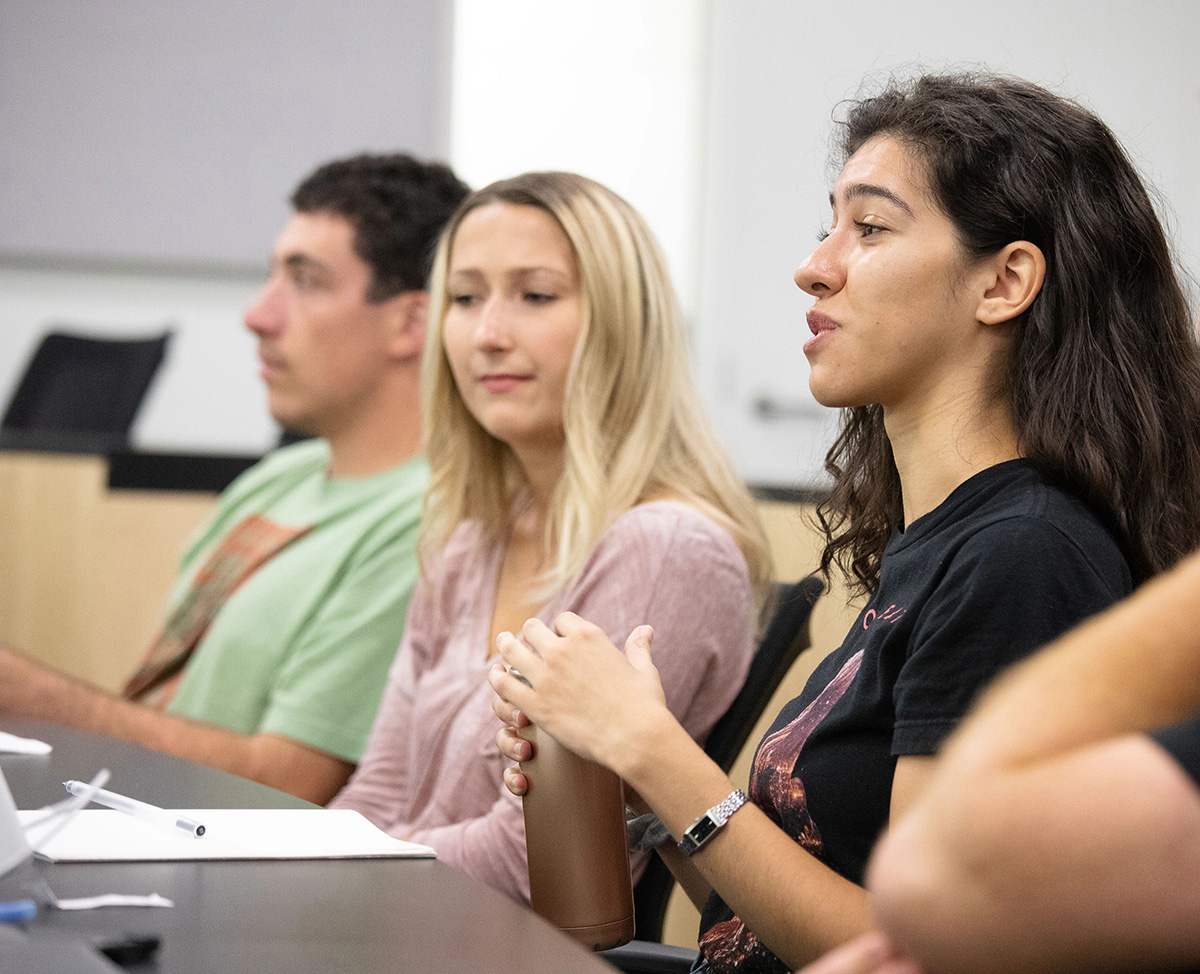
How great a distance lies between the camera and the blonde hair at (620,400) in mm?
1401

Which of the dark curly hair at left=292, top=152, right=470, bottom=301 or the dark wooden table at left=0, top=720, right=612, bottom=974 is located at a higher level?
the dark curly hair at left=292, top=152, right=470, bottom=301

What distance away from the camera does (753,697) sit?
1.25 m

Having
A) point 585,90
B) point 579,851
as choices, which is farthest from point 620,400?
point 585,90

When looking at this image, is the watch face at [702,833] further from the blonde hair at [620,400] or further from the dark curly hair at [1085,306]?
the blonde hair at [620,400]

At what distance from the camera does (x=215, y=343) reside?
4.58 metres

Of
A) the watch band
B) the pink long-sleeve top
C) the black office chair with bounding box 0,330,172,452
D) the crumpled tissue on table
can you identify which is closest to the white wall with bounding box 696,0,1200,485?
the black office chair with bounding box 0,330,172,452

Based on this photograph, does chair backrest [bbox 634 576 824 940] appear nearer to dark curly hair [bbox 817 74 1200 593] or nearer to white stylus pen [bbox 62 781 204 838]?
dark curly hair [bbox 817 74 1200 593]

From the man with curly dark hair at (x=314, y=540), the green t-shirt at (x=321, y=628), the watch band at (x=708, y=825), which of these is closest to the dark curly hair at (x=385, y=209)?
the man with curly dark hair at (x=314, y=540)

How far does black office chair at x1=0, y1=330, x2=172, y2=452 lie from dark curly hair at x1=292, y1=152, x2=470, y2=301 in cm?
127

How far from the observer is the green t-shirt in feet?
5.47

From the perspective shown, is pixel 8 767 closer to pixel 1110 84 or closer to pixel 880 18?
pixel 1110 84

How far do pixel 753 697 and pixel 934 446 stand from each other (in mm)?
371

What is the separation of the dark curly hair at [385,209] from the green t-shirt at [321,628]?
31cm

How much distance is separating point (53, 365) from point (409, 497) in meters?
1.87
